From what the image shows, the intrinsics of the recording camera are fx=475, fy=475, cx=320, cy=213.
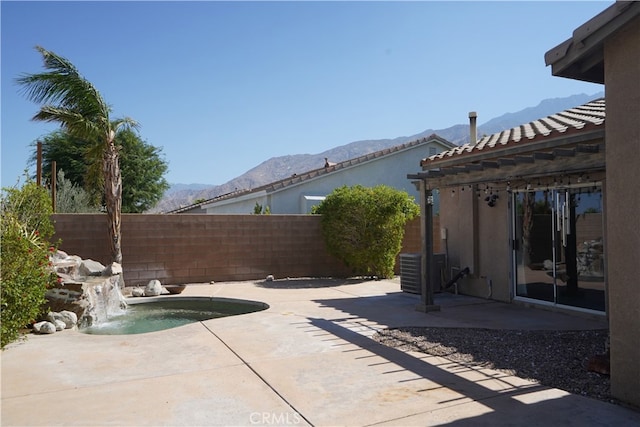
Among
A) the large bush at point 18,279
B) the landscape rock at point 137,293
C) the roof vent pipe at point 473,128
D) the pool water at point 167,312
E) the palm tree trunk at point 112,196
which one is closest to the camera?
the large bush at point 18,279

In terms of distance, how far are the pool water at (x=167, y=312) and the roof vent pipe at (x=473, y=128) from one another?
23.1 feet

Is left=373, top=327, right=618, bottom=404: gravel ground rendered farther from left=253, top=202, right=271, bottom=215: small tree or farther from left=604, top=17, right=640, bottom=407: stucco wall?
left=253, top=202, right=271, bottom=215: small tree

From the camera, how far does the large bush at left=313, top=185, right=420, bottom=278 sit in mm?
14438

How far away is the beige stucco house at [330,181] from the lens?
2269 centimetres

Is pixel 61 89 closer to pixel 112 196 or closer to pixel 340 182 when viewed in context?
pixel 112 196

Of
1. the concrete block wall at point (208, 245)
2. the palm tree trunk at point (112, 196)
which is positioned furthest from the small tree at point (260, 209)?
the palm tree trunk at point (112, 196)

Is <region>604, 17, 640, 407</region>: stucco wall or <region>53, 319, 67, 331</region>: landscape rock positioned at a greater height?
<region>604, 17, 640, 407</region>: stucco wall

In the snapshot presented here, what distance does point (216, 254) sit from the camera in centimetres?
1439

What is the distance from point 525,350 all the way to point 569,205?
11.8ft

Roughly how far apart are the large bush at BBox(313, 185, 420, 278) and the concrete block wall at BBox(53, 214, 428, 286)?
1.04 metres

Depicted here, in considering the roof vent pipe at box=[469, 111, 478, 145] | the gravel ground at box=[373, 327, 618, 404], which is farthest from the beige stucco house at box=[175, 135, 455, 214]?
the gravel ground at box=[373, 327, 618, 404]

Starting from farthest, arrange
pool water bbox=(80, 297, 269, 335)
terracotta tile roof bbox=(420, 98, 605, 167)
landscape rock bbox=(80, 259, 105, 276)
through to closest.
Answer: landscape rock bbox=(80, 259, 105, 276)
pool water bbox=(80, 297, 269, 335)
terracotta tile roof bbox=(420, 98, 605, 167)

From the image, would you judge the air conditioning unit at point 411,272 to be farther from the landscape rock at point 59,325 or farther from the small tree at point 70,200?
the small tree at point 70,200

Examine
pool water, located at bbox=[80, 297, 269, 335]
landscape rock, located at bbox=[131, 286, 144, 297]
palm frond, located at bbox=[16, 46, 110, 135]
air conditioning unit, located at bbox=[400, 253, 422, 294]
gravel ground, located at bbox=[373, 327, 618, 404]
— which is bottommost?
pool water, located at bbox=[80, 297, 269, 335]
